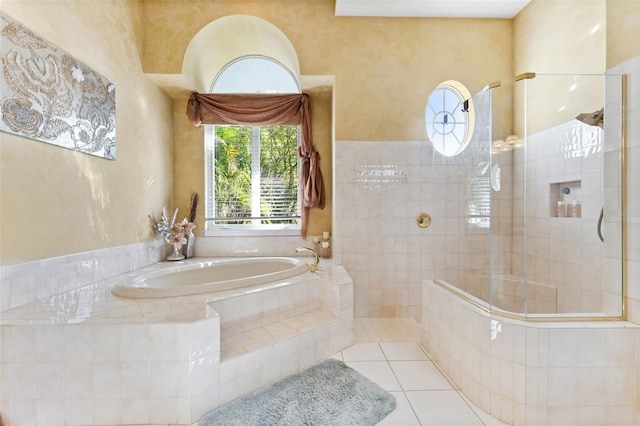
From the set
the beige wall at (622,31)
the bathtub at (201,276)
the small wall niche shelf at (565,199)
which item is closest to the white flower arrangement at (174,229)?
the bathtub at (201,276)

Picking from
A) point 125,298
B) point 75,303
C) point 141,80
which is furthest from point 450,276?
point 141,80

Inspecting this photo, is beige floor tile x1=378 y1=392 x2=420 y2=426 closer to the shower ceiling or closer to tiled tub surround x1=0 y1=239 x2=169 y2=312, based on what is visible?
tiled tub surround x1=0 y1=239 x2=169 y2=312

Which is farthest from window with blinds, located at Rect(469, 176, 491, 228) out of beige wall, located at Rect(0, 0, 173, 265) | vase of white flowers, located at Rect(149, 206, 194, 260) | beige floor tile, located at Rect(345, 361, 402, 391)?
beige wall, located at Rect(0, 0, 173, 265)

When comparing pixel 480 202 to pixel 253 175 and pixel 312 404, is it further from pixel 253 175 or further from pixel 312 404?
pixel 253 175

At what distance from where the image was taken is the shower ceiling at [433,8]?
2.49 meters

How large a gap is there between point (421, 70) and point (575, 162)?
61.3 inches

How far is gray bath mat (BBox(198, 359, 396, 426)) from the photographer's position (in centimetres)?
136

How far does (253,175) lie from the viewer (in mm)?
3236

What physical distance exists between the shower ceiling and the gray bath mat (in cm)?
299

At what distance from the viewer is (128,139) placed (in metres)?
2.33

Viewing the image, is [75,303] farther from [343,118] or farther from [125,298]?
[343,118]

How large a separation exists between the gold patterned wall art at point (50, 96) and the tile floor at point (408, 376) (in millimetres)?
2267

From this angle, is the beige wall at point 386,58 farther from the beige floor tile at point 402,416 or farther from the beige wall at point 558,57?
the beige floor tile at point 402,416


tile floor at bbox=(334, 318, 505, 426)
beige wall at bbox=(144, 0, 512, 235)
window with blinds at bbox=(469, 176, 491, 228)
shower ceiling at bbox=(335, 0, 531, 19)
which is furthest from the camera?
beige wall at bbox=(144, 0, 512, 235)
